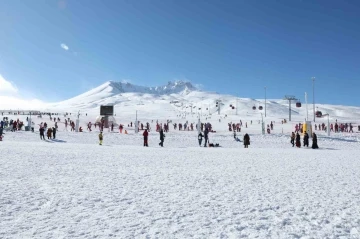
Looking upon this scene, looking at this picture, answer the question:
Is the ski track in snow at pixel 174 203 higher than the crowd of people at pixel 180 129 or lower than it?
lower

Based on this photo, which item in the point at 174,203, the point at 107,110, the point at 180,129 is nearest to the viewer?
the point at 174,203

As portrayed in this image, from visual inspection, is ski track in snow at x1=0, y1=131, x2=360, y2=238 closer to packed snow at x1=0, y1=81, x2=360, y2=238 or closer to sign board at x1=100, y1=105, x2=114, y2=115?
packed snow at x1=0, y1=81, x2=360, y2=238

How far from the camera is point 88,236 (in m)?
4.77

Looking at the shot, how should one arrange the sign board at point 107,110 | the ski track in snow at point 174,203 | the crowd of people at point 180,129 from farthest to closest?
1. the sign board at point 107,110
2. the crowd of people at point 180,129
3. the ski track in snow at point 174,203

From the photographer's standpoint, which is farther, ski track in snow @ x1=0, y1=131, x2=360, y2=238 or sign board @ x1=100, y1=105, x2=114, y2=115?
sign board @ x1=100, y1=105, x2=114, y2=115

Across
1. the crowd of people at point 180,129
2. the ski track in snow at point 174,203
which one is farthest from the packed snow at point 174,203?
the crowd of people at point 180,129

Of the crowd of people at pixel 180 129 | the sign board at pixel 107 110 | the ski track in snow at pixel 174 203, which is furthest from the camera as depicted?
the sign board at pixel 107 110

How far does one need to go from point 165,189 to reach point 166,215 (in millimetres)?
2226

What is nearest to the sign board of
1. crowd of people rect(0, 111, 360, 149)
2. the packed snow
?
crowd of people rect(0, 111, 360, 149)

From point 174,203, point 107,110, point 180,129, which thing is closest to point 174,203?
point 174,203

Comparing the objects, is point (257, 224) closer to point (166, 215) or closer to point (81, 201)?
point (166, 215)

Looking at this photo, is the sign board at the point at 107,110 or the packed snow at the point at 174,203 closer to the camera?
the packed snow at the point at 174,203

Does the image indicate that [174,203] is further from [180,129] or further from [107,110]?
[107,110]

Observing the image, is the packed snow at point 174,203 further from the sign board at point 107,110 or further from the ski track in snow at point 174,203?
the sign board at point 107,110
